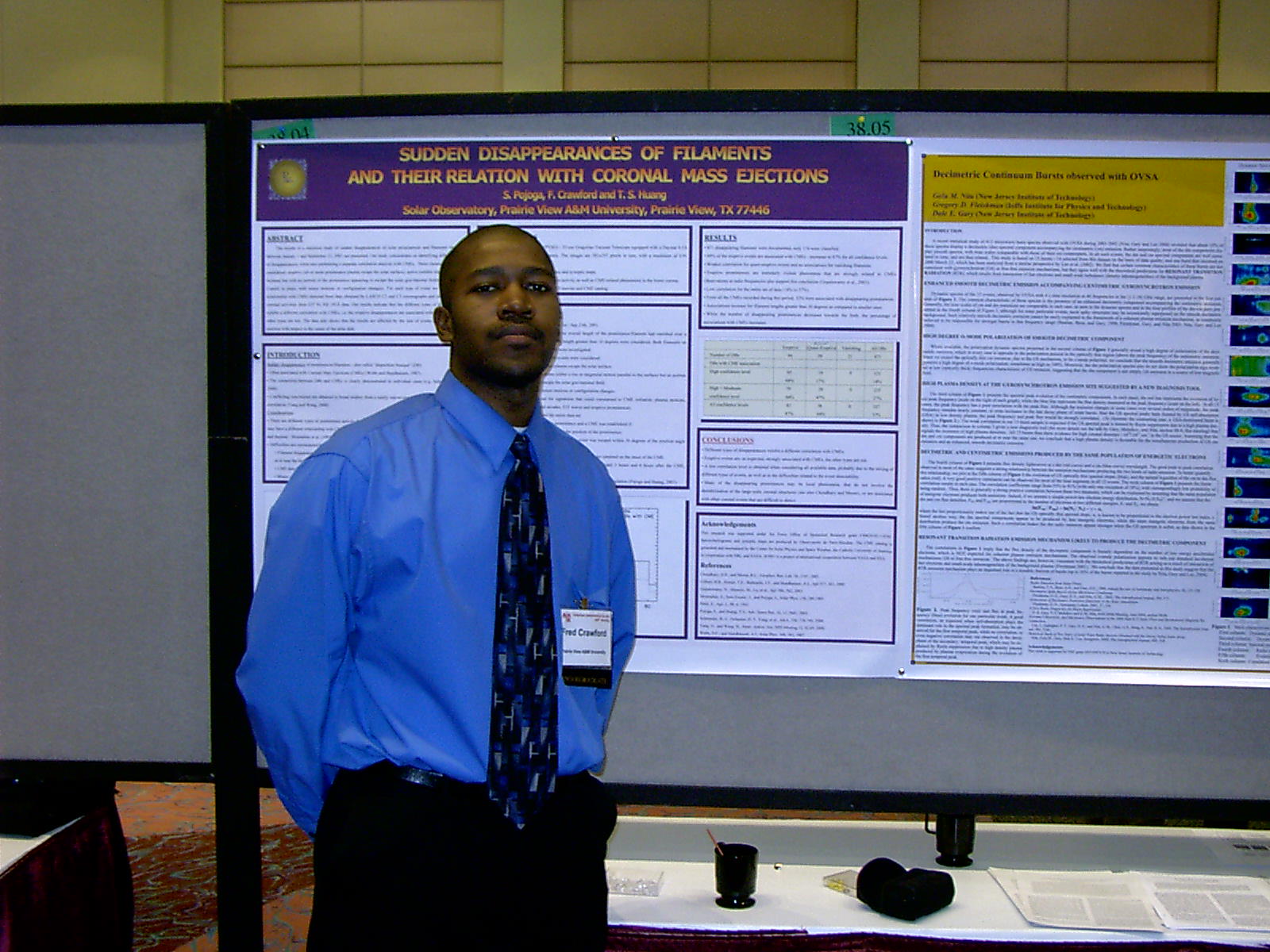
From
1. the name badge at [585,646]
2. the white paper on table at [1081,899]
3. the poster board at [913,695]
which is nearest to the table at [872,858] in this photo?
the white paper on table at [1081,899]

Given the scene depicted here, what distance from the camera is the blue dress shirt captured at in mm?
1269

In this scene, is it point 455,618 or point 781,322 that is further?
point 781,322

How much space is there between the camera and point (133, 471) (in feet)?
5.79

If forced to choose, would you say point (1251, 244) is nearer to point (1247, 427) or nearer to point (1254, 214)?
point (1254, 214)

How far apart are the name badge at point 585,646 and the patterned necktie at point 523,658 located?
5 centimetres

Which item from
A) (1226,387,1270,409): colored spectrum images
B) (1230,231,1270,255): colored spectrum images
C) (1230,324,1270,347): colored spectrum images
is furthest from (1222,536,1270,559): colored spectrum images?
(1230,231,1270,255): colored spectrum images

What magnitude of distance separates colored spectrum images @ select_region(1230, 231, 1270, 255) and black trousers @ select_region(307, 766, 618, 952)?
58.3 inches

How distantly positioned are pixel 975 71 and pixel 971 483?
3.97 metres

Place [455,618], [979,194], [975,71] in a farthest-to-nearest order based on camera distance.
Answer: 1. [975,71]
2. [979,194]
3. [455,618]

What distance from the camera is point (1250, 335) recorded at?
65.9 inches

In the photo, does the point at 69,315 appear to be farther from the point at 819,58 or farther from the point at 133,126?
the point at 819,58

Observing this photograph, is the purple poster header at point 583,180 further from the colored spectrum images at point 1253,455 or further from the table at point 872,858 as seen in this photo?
the table at point 872,858

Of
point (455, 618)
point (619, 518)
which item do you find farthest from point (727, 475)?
point (455, 618)

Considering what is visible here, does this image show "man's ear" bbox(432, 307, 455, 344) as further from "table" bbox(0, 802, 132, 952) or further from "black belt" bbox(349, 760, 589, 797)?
"table" bbox(0, 802, 132, 952)
